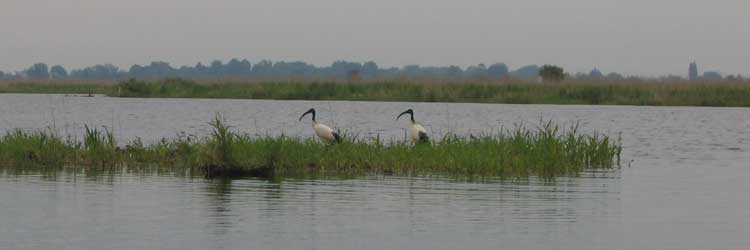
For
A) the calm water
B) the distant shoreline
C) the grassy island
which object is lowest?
the calm water

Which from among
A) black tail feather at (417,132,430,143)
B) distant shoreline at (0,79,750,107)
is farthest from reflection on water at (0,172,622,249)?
distant shoreline at (0,79,750,107)

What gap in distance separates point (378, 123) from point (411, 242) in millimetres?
28573

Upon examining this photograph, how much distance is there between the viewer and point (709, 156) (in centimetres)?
2947

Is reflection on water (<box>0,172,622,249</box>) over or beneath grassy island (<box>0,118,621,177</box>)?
beneath

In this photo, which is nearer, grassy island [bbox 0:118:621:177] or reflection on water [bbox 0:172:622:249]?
reflection on water [bbox 0:172:622:249]

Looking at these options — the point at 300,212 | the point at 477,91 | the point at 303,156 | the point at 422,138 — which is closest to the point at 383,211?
the point at 300,212

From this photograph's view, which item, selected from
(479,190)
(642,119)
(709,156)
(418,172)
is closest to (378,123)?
(642,119)

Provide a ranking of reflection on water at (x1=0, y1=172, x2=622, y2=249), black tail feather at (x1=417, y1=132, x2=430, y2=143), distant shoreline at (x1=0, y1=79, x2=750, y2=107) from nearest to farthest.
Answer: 1. reflection on water at (x1=0, y1=172, x2=622, y2=249)
2. black tail feather at (x1=417, y1=132, x2=430, y2=143)
3. distant shoreline at (x1=0, y1=79, x2=750, y2=107)

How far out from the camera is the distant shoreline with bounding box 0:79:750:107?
6372cm

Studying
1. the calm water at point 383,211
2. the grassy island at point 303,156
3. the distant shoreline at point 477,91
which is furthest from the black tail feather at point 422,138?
the distant shoreline at point 477,91

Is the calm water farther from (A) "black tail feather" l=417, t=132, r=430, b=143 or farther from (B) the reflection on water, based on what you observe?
(A) "black tail feather" l=417, t=132, r=430, b=143

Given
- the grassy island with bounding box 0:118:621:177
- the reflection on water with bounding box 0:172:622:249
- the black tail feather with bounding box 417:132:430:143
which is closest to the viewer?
the reflection on water with bounding box 0:172:622:249

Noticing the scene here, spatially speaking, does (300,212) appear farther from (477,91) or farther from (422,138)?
(477,91)

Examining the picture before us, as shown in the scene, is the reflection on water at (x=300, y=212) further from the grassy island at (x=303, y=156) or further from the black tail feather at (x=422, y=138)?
the black tail feather at (x=422, y=138)
